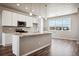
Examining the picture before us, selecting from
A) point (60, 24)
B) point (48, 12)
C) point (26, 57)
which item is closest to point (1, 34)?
point (26, 57)

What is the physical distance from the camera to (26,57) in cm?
309

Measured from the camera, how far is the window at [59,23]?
141 inches

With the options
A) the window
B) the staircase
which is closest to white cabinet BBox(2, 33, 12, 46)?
the staircase

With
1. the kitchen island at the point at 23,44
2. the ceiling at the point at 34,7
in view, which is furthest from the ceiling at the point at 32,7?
the kitchen island at the point at 23,44

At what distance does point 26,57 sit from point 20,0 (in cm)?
183

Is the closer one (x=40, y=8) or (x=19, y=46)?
(x=19, y=46)

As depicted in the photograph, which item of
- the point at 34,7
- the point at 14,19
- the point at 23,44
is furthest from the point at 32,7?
the point at 23,44

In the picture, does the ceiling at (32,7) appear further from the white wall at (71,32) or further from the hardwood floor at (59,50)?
the hardwood floor at (59,50)

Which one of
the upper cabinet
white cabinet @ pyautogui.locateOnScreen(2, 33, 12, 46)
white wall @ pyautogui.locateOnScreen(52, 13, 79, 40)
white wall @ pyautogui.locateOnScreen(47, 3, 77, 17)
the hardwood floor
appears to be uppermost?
white wall @ pyautogui.locateOnScreen(47, 3, 77, 17)

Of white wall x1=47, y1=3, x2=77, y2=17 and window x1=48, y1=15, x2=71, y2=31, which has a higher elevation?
white wall x1=47, y1=3, x2=77, y2=17

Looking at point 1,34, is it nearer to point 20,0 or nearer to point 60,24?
point 20,0

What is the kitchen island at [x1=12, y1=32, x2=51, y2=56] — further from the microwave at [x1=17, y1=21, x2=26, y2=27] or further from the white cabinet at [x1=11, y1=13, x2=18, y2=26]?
the white cabinet at [x1=11, y1=13, x2=18, y2=26]

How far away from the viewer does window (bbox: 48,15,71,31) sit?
3.59 metres

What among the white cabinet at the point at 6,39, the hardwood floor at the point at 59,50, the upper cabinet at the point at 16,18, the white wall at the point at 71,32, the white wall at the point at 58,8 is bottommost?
the hardwood floor at the point at 59,50
